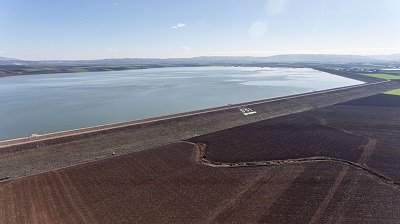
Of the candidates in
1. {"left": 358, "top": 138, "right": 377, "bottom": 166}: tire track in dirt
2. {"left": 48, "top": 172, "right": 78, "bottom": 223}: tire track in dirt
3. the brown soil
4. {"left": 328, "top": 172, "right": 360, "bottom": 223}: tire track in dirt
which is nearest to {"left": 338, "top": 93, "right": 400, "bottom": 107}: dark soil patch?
{"left": 358, "top": 138, "right": 377, "bottom": 166}: tire track in dirt

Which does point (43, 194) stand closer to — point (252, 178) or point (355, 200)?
point (252, 178)

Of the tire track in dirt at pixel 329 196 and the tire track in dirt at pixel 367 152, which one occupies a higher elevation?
the tire track in dirt at pixel 329 196

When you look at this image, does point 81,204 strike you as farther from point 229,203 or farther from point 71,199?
point 229,203

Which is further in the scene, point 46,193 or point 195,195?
point 46,193

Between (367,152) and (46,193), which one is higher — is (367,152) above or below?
below

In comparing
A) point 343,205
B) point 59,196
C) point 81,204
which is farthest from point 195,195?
point 343,205

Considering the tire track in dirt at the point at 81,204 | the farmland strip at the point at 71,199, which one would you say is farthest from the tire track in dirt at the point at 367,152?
the farmland strip at the point at 71,199

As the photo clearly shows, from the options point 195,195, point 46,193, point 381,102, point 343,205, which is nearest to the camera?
point 343,205

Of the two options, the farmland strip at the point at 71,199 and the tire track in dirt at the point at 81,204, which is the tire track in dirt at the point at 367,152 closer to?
the tire track in dirt at the point at 81,204
